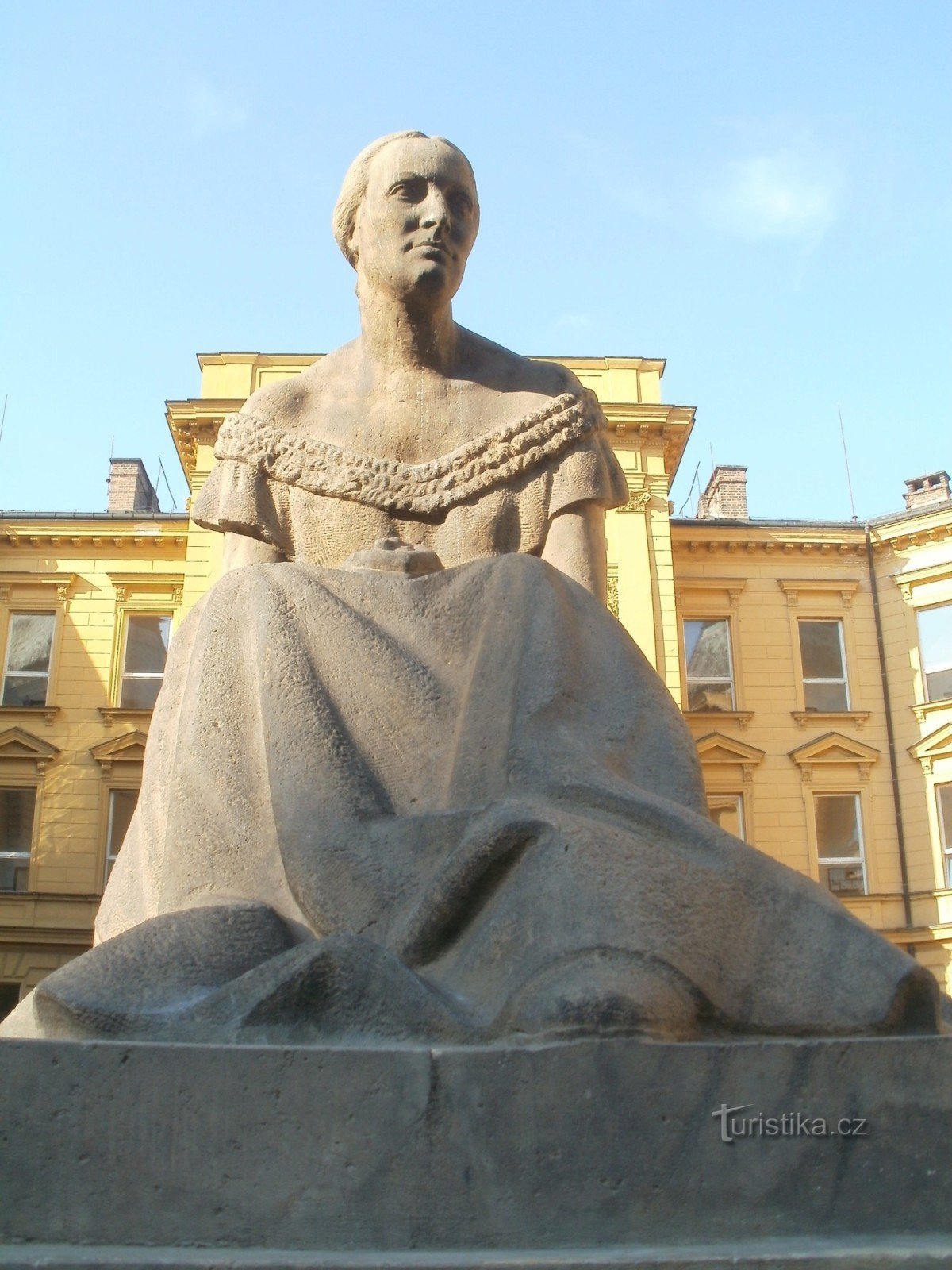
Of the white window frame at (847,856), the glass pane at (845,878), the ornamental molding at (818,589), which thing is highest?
the ornamental molding at (818,589)

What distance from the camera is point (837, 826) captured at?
26.7 metres

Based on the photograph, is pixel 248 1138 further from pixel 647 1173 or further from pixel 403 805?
pixel 403 805

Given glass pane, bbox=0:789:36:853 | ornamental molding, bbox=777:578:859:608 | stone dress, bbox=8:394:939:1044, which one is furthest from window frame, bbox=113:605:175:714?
stone dress, bbox=8:394:939:1044

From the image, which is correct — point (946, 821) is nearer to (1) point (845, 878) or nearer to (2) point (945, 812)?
(2) point (945, 812)

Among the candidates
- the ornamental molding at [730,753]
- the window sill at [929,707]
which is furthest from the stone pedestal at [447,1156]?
the window sill at [929,707]

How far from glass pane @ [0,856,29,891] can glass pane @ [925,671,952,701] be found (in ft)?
54.7

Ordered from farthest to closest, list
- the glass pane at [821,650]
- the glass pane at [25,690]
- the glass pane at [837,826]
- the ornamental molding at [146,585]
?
the glass pane at [821,650]
the ornamental molding at [146,585]
the glass pane at [25,690]
the glass pane at [837,826]

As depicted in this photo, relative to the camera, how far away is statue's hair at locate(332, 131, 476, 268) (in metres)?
4.13

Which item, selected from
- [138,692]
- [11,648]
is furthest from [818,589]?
[11,648]

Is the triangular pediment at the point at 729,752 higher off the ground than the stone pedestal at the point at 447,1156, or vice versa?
the triangular pediment at the point at 729,752

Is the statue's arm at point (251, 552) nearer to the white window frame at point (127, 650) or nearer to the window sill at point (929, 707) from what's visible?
the white window frame at point (127, 650)

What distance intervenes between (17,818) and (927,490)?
20.0 metres

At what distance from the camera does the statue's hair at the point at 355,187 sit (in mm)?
4133

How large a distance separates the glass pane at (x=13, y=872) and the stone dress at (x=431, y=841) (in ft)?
75.4
